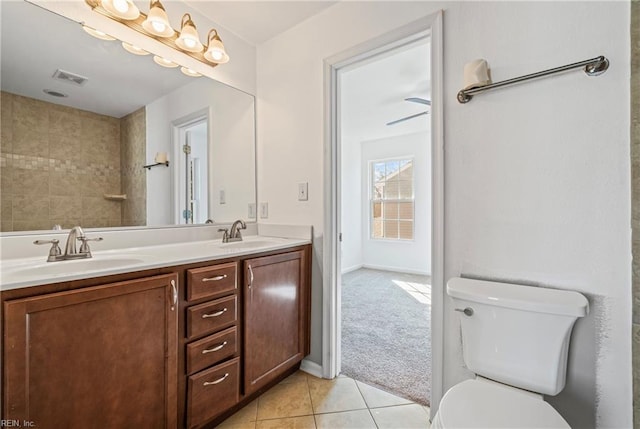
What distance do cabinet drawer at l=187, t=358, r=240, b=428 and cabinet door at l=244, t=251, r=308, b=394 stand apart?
0.08 metres

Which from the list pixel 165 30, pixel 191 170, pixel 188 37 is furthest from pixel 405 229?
pixel 165 30

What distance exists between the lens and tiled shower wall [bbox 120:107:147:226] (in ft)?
5.12

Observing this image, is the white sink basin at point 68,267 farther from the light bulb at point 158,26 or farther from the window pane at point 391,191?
the window pane at point 391,191

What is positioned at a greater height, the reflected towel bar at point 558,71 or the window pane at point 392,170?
the window pane at point 392,170

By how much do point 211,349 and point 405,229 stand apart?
4.12 meters

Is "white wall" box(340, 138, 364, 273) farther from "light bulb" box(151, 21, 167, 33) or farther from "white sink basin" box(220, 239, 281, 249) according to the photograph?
"light bulb" box(151, 21, 167, 33)

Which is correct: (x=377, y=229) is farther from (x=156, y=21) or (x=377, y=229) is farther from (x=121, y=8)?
(x=121, y=8)

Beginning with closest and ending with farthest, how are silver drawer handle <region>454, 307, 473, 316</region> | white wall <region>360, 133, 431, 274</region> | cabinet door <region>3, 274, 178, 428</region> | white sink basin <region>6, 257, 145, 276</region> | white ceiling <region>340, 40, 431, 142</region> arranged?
cabinet door <region>3, 274, 178, 428</region> → white sink basin <region>6, 257, 145, 276</region> → silver drawer handle <region>454, 307, 473, 316</region> → white ceiling <region>340, 40, 431, 142</region> → white wall <region>360, 133, 431, 274</region>

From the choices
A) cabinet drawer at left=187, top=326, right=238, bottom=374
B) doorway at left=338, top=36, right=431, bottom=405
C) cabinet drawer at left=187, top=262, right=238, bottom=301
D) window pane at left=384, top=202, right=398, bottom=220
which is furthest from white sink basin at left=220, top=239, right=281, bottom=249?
window pane at left=384, top=202, right=398, bottom=220

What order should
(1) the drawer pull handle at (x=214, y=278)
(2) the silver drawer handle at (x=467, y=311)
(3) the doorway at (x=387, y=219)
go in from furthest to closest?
(3) the doorway at (x=387, y=219) → (1) the drawer pull handle at (x=214, y=278) → (2) the silver drawer handle at (x=467, y=311)

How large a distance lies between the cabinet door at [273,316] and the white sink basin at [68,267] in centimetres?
58

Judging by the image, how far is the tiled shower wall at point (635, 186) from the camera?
0.96m

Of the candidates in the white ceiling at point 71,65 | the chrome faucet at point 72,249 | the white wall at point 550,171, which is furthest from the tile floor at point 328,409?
the white ceiling at point 71,65

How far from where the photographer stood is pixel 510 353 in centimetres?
107
